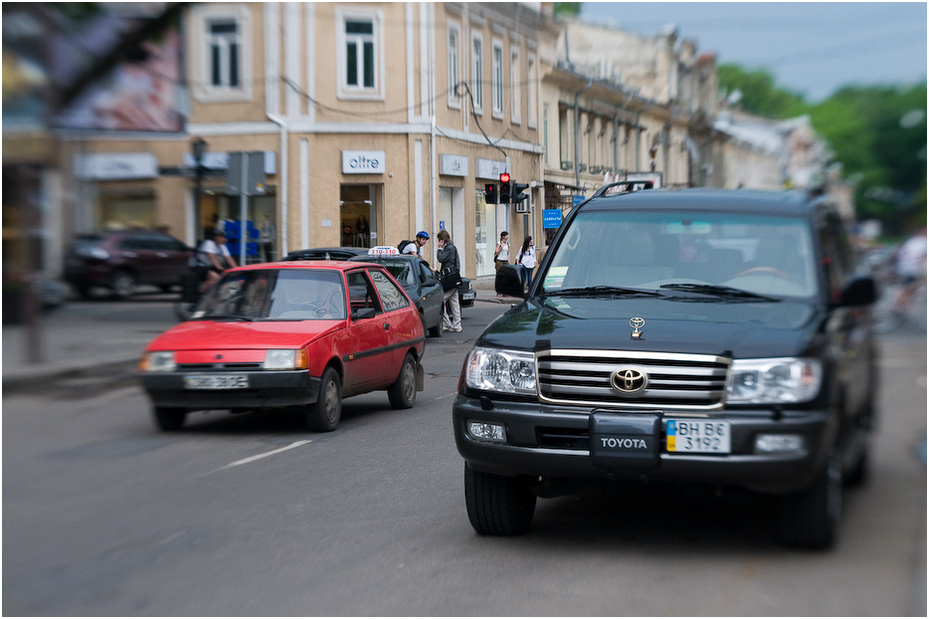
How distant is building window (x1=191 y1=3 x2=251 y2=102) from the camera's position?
19.1 ft

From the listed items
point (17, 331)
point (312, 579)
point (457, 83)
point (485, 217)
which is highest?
point (457, 83)

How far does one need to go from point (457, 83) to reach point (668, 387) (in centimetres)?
2922

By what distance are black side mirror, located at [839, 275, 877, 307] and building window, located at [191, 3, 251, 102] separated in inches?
140

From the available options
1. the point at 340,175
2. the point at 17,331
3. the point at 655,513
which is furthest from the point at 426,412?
the point at 340,175

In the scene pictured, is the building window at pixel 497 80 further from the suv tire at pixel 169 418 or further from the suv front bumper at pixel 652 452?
the suv front bumper at pixel 652 452

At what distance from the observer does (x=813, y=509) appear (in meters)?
5.35

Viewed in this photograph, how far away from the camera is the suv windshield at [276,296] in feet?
33.1

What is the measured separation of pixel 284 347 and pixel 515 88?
31.0 m

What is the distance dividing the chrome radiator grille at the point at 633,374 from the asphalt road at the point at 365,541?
21.9 inches

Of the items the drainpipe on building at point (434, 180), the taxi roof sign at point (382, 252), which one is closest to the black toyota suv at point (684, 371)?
the taxi roof sign at point (382, 252)

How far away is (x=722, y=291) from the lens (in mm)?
6098

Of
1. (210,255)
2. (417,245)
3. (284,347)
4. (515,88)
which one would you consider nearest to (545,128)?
(515,88)

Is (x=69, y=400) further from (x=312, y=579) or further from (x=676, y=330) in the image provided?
(x=676, y=330)

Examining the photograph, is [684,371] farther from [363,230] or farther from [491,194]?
[363,230]
